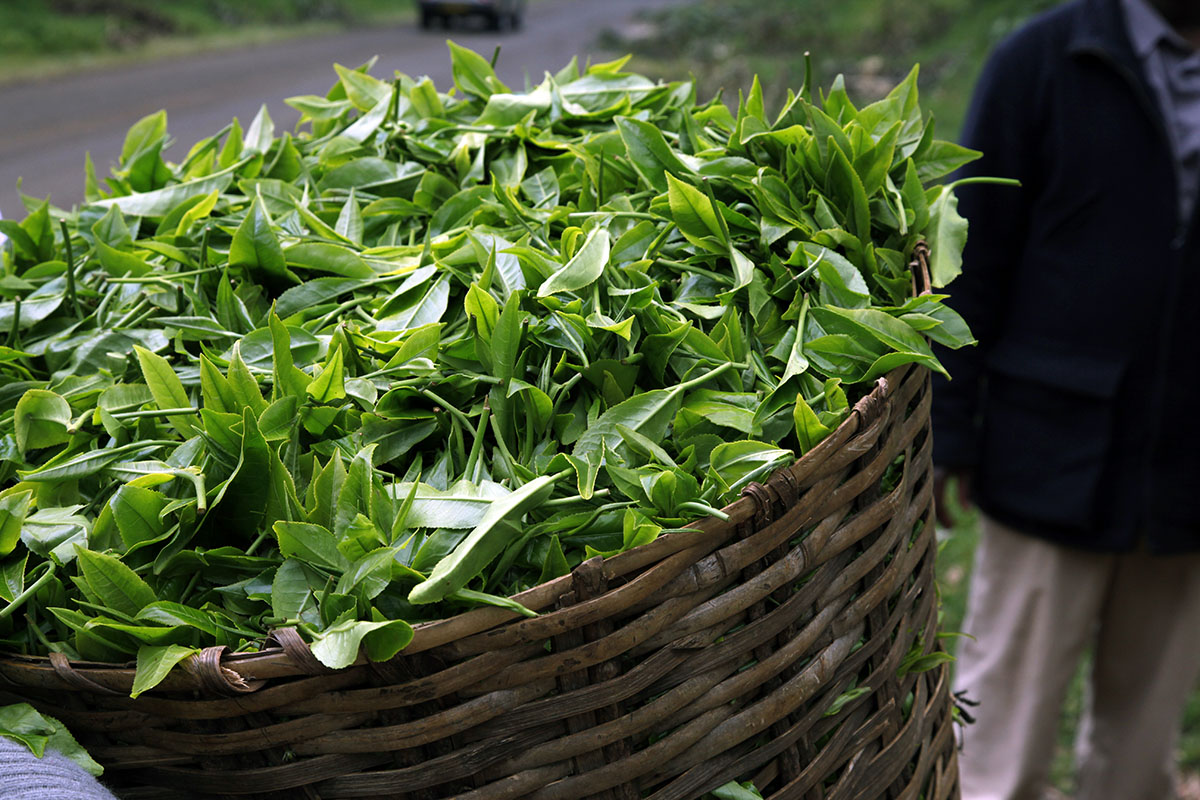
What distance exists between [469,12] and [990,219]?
2494 mm

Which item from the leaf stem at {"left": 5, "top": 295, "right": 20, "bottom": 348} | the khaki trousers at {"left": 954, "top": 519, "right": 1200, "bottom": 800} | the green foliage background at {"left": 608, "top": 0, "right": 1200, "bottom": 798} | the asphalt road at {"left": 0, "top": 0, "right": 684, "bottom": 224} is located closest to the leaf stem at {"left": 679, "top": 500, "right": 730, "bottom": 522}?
the leaf stem at {"left": 5, "top": 295, "right": 20, "bottom": 348}

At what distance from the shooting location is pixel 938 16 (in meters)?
4.96

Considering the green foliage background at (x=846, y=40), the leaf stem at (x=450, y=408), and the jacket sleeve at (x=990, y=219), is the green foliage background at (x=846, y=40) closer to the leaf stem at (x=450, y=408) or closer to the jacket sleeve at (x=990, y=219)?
the jacket sleeve at (x=990, y=219)

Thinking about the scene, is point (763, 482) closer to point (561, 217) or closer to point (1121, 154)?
point (561, 217)

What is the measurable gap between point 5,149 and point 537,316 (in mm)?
2552

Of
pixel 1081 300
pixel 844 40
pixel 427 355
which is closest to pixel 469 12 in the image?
pixel 844 40

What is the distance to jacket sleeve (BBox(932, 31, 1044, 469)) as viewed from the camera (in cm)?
144

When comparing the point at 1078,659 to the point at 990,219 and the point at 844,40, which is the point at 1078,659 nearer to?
the point at 990,219

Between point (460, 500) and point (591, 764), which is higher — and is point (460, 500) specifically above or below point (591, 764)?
above

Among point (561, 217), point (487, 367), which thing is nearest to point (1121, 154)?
point (561, 217)

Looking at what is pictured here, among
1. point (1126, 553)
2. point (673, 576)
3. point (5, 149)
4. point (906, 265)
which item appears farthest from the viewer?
point (5, 149)

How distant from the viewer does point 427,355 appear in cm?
54

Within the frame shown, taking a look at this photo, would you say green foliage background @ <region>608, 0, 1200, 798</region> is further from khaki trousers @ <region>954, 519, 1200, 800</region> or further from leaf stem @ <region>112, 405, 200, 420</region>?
leaf stem @ <region>112, 405, 200, 420</region>

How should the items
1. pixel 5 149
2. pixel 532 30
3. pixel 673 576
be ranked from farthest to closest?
pixel 532 30
pixel 5 149
pixel 673 576
